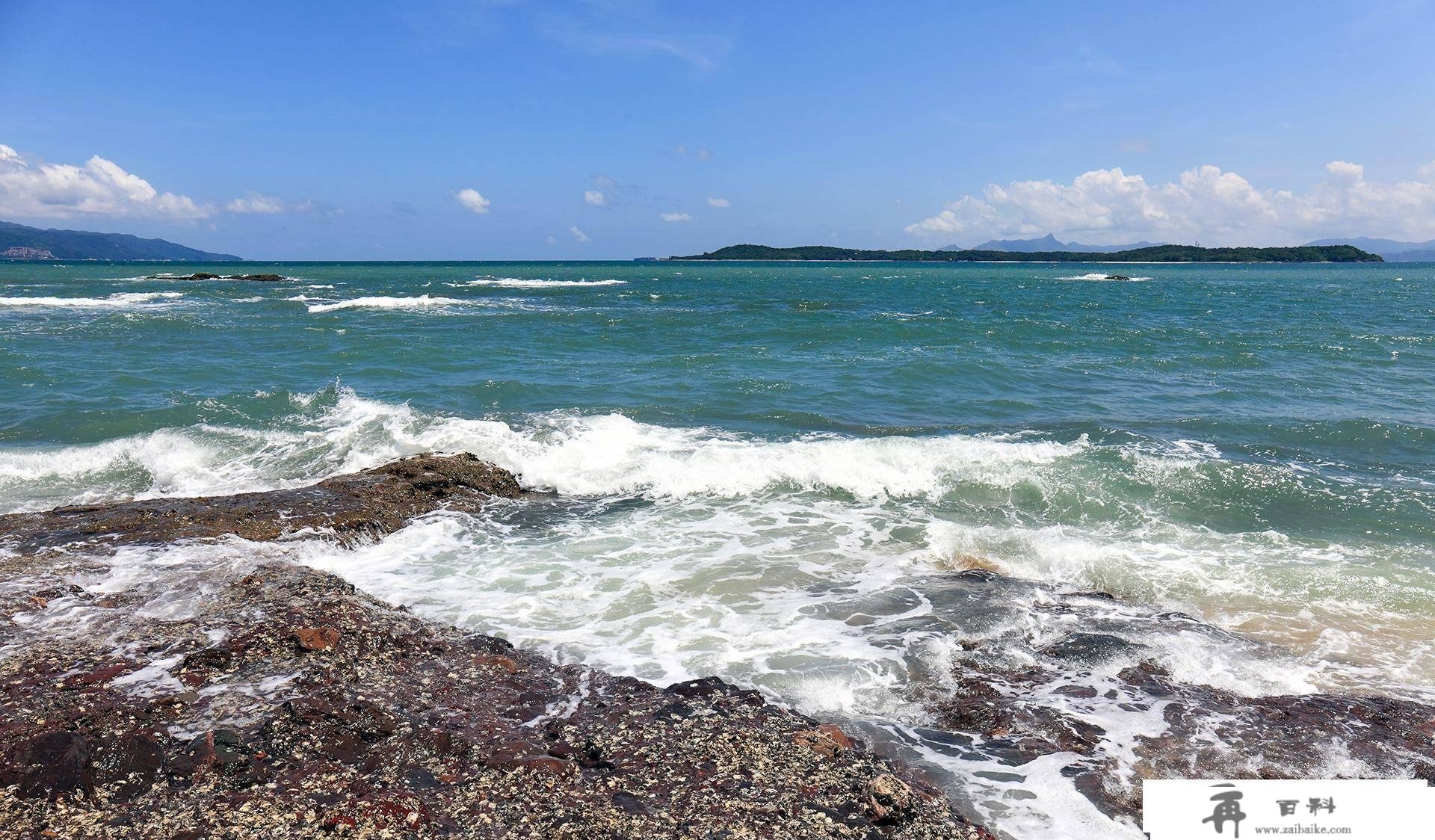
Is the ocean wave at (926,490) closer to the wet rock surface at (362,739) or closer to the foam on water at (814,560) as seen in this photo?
the foam on water at (814,560)

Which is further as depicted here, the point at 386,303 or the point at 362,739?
the point at 386,303

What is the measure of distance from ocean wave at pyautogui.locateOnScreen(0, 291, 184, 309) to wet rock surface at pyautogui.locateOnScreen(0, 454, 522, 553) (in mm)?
38908

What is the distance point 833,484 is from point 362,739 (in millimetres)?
8261

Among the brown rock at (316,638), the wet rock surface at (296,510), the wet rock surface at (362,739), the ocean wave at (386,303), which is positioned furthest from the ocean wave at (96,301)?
the brown rock at (316,638)

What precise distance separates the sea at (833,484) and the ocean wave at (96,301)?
14930 millimetres

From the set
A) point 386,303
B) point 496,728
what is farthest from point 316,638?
point 386,303

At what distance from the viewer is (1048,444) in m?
13.8

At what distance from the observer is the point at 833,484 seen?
11.8m

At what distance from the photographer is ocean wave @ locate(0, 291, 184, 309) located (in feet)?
132

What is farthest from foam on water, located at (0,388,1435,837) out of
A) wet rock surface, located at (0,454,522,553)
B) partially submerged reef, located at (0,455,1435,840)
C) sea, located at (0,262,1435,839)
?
wet rock surface, located at (0,454,522,553)

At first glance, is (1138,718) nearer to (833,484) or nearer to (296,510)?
(833,484)

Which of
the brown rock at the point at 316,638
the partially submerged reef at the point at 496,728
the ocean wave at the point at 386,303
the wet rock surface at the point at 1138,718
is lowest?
the wet rock surface at the point at 1138,718

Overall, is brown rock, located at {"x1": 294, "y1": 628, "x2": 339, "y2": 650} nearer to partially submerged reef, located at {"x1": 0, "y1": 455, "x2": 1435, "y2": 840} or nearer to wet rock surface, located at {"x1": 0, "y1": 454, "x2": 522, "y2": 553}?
partially submerged reef, located at {"x1": 0, "y1": 455, "x2": 1435, "y2": 840}

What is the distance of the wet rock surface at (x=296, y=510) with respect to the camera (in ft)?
27.1
